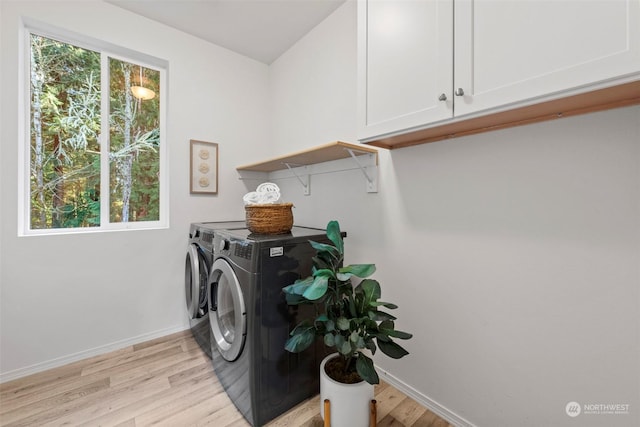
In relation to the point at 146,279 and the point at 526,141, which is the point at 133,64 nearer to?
the point at 146,279

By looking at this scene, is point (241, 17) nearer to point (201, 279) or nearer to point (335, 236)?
point (335, 236)

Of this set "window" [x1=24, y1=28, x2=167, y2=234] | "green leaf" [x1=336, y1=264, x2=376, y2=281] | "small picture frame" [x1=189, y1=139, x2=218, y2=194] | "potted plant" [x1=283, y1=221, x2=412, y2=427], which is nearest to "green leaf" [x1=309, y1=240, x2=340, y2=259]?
"potted plant" [x1=283, y1=221, x2=412, y2=427]

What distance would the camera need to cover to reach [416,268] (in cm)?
148

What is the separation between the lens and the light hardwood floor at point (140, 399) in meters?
1.35

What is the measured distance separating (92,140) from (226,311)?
1677 millimetres

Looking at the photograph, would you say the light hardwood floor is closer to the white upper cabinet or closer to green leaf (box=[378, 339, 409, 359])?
green leaf (box=[378, 339, 409, 359])

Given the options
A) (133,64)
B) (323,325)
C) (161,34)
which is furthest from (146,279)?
(161,34)

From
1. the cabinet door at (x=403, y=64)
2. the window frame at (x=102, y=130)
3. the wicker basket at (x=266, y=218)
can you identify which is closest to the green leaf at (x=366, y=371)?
the wicker basket at (x=266, y=218)

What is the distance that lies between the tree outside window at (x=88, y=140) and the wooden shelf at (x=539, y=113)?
6.40ft

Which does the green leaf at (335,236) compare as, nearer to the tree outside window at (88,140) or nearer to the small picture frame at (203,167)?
the small picture frame at (203,167)

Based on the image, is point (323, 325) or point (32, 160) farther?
point (32, 160)

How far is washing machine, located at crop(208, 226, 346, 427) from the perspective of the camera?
1285mm

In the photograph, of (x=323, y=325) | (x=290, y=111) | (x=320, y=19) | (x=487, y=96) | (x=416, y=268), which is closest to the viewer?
(x=487, y=96)

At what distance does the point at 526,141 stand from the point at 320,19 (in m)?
1.80
